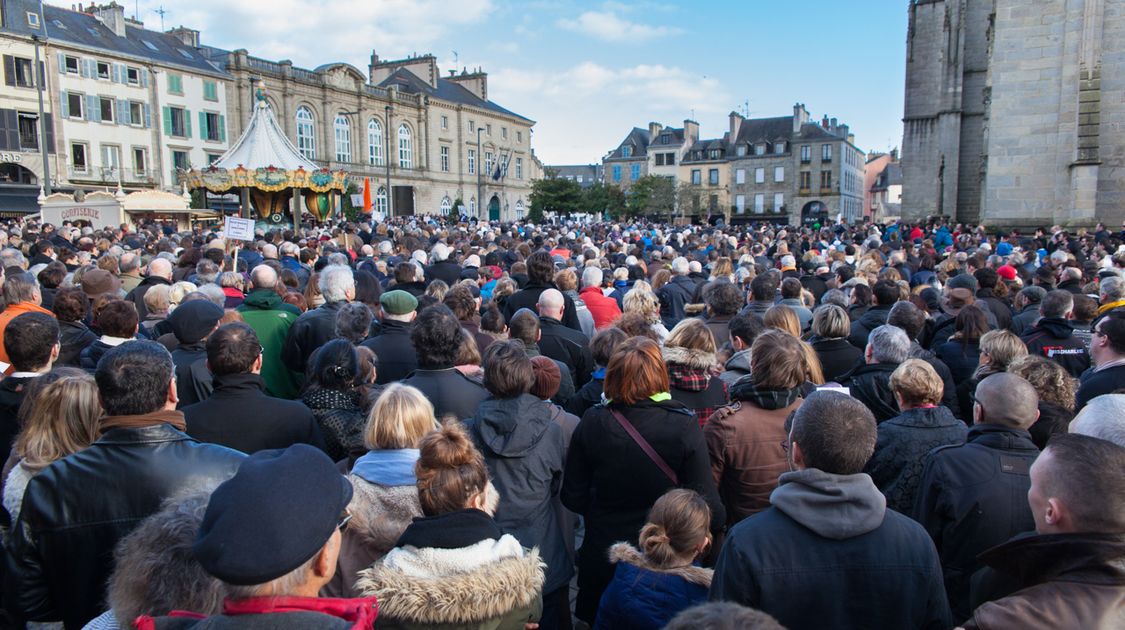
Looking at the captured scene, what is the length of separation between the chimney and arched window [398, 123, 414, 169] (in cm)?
2058

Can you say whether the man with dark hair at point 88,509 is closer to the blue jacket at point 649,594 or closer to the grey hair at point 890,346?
the blue jacket at point 649,594

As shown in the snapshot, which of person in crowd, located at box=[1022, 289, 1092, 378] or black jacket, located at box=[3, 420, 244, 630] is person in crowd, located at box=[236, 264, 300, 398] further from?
person in crowd, located at box=[1022, 289, 1092, 378]

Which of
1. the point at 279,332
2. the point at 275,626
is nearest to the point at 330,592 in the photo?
the point at 275,626

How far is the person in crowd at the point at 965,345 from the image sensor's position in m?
5.55

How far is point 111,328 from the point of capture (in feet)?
16.3

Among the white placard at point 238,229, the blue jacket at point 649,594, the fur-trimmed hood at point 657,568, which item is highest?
the white placard at point 238,229

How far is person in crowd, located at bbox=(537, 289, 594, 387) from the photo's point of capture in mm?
6098

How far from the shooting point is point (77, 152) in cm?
3900

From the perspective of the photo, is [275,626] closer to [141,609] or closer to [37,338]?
[141,609]

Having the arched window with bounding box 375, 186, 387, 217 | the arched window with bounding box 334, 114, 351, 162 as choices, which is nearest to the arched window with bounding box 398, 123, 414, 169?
the arched window with bounding box 375, 186, 387, 217

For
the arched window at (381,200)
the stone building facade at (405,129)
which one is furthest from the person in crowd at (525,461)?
the arched window at (381,200)

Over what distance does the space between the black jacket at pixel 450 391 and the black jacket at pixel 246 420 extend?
0.76m

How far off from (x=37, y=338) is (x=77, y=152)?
42.9m

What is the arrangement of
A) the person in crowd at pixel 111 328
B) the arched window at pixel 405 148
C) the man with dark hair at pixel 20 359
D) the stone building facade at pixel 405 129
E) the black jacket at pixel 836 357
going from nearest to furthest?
the man with dark hair at pixel 20 359 → the person in crowd at pixel 111 328 → the black jacket at pixel 836 357 → the stone building facade at pixel 405 129 → the arched window at pixel 405 148
